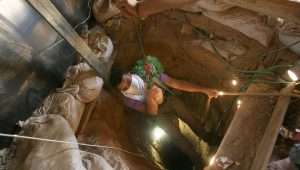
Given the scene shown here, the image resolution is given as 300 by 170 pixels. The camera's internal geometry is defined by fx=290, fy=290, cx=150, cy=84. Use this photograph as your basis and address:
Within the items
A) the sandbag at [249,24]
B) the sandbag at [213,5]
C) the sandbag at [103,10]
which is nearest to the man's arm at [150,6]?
the sandbag at [213,5]

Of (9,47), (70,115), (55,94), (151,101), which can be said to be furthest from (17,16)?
(151,101)

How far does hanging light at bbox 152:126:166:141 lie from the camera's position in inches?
222

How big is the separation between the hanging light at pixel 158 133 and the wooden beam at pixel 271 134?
2.56 m

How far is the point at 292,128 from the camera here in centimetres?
369

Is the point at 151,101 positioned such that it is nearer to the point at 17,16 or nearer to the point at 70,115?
the point at 70,115

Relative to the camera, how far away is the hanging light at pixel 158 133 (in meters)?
5.63

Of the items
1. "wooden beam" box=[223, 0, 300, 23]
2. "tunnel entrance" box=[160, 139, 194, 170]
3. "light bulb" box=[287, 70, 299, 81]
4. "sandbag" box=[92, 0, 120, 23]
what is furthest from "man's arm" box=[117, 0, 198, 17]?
Result: "tunnel entrance" box=[160, 139, 194, 170]

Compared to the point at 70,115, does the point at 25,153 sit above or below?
above

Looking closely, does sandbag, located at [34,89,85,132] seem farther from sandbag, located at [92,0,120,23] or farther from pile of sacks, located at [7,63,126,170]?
sandbag, located at [92,0,120,23]

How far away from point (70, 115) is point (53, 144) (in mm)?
757

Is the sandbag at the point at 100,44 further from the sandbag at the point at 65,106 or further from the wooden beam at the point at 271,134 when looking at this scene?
the wooden beam at the point at 271,134

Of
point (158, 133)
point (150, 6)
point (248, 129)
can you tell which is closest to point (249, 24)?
point (248, 129)

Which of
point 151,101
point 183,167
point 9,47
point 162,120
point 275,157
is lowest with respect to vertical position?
point 183,167

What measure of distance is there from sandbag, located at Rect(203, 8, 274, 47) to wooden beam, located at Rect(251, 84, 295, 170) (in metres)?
0.87
